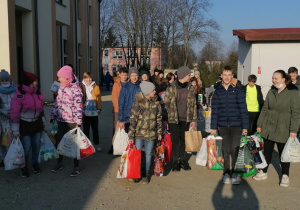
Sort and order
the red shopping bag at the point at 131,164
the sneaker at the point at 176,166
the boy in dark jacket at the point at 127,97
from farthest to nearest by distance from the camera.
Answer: the boy in dark jacket at the point at 127,97, the sneaker at the point at 176,166, the red shopping bag at the point at 131,164

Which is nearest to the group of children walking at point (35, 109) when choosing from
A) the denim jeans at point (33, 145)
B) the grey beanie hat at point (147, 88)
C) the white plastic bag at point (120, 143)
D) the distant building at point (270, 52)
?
the denim jeans at point (33, 145)

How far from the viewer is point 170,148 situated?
5.88m

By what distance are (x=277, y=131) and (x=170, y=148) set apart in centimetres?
187

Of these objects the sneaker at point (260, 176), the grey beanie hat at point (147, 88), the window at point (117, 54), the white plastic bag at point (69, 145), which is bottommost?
the sneaker at point (260, 176)

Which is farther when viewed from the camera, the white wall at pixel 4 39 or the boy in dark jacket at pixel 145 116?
Result: the white wall at pixel 4 39

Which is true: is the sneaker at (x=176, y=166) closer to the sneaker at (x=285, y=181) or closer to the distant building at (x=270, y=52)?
the sneaker at (x=285, y=181)

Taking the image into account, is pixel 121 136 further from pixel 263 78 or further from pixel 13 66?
pixel 263 78

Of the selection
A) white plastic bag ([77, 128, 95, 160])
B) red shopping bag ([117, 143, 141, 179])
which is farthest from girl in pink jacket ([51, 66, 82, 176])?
red shopping bag ([117, 143, 141, 179])

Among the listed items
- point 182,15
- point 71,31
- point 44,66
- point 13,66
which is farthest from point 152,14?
point 13,66

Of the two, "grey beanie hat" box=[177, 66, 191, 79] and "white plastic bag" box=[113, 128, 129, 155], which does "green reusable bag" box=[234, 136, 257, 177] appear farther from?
"white plastic bag" box=[113, 128, 129, 155]

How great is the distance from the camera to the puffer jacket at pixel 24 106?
5332 millimetres

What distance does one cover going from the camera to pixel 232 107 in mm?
5195

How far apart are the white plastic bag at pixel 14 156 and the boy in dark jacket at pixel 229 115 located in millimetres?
3309

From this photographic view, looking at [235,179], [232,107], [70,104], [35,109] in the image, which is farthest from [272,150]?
[35,109]
